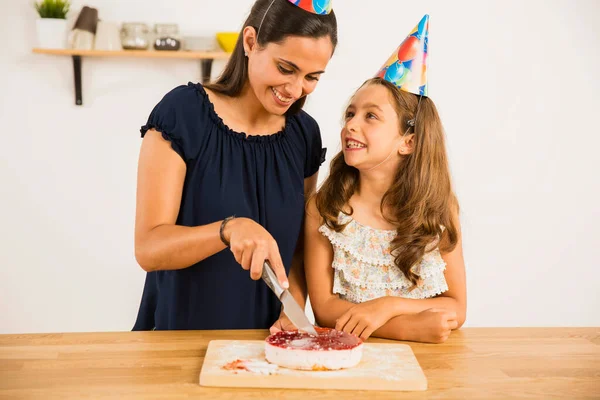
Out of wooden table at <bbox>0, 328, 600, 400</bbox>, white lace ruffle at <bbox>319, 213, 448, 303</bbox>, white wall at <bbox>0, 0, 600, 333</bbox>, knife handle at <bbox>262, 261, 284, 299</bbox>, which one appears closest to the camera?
wooden table at <bbox>0, 328, 600, 400</bbox>

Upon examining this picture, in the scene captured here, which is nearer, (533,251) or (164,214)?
(164,214)

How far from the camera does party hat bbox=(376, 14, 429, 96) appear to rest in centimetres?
179

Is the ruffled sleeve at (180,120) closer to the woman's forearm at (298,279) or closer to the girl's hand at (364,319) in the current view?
the woman's forearm at (298,279)

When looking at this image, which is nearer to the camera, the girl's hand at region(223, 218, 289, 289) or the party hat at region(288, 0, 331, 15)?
the girl's hand at region(223, 218, 289, 289)

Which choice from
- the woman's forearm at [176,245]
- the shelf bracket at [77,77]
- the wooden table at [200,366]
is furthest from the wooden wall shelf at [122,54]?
the wooden table at [200,366]

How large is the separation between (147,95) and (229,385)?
7.77ft

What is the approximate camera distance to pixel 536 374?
125cm

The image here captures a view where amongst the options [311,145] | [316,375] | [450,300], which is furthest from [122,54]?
[316,375]

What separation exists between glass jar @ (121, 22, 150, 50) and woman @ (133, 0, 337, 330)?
63.6 inches

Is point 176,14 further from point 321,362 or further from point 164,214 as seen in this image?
point 321,362

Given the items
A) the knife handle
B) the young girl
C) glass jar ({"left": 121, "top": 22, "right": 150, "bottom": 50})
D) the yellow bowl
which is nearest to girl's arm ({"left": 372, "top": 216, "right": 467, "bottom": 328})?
the young girl

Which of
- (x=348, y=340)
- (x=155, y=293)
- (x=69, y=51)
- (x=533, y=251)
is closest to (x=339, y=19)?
(x=69, y=51)

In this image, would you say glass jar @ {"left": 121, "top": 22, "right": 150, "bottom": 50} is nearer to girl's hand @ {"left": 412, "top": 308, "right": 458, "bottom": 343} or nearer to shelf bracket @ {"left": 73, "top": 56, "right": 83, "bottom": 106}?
shelf bracket @ {"left": 73, "top": 56, "right": 83, "bottom": 106}

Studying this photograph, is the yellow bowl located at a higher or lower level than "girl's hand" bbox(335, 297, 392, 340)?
higher
